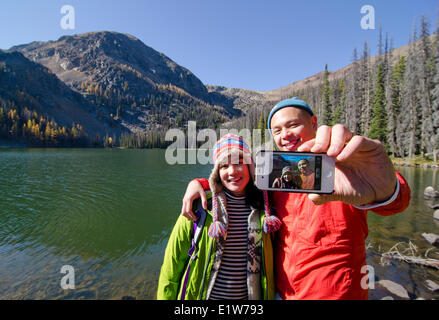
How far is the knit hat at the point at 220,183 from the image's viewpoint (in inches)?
86.6

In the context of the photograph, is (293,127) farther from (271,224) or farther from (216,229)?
(216,229)

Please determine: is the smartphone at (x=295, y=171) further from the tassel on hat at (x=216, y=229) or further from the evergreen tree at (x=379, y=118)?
the evergreen tree at (x=379, y=118)

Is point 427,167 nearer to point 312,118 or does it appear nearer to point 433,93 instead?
point 433,93

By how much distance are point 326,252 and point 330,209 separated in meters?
0.40

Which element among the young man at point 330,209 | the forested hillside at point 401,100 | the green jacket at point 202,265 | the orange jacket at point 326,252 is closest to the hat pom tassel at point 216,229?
the green jacket at point 202,265

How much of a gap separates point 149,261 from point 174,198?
955 centimetres

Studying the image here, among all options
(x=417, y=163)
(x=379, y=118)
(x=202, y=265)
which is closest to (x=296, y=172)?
(x=202, y=265)

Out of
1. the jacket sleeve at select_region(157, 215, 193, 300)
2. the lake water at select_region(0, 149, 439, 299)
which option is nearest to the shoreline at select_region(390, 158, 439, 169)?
the lake water at select_region(0, 149, 439, 299)

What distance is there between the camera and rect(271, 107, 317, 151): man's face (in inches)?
84.1

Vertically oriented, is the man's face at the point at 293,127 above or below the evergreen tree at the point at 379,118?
below

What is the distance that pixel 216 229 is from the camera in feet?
7.22

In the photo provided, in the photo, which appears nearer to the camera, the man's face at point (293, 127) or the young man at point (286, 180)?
the young man at point (286, 180)

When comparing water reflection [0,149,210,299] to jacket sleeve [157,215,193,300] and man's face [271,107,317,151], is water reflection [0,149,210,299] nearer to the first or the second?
jacket sleeve [157,215,193,300]
